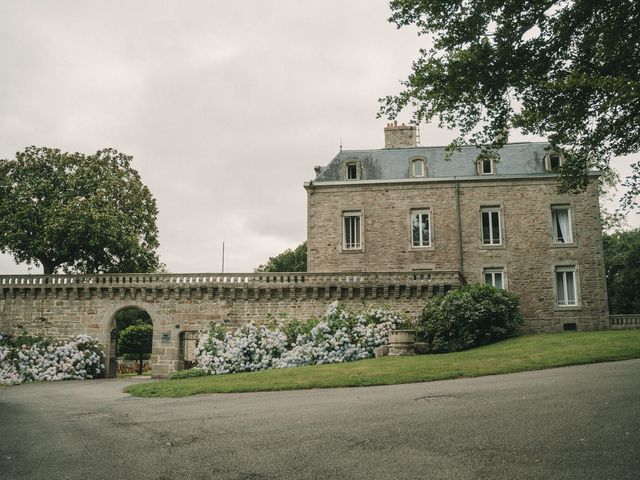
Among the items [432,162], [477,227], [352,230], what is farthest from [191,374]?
[432,162]

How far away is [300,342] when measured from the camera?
68.6ft

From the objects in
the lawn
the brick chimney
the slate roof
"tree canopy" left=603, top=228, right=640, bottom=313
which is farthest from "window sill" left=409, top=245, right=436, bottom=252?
"tree canopy" left=603, top=228, right=640, bottom=313

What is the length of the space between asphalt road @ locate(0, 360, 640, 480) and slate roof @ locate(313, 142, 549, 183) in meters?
16.8

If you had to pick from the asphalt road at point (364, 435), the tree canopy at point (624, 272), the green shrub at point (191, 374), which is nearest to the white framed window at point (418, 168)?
the tree canopy at point (624, 272)

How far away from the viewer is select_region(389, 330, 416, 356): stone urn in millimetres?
19062

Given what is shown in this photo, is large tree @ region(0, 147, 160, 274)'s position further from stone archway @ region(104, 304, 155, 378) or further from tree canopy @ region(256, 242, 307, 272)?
tree canopy @ region(256, 242, 307, 272)

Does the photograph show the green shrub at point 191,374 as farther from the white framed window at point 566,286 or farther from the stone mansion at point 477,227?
the white framed window at point 566,286

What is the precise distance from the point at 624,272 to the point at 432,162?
12968 mm

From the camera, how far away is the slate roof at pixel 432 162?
26.9 meters

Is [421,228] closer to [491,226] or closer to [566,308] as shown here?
[491,226]

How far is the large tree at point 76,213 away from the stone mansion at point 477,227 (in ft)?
30.2

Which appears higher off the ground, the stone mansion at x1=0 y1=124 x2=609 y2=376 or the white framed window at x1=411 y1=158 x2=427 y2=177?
the white framed window at x1=411 y1=158 x2=427 y2=177

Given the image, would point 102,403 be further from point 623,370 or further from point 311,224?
point 311,224

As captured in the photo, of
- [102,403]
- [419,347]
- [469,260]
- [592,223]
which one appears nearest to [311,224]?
[469,260]
